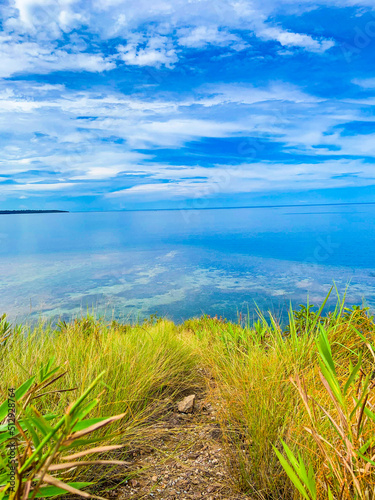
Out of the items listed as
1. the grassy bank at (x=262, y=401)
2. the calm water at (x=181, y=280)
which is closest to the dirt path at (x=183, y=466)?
the grassy bank at (x=262, y=401)

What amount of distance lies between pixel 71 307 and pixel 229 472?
13.4m

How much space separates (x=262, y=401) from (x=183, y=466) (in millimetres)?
613

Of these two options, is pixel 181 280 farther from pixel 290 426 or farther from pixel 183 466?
pixel 290 426

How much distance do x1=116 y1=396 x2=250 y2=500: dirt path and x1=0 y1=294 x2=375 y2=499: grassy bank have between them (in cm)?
9

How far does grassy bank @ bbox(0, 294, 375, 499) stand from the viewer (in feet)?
3.76

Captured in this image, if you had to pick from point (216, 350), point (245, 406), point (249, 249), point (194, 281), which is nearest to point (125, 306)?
point (194, 281)

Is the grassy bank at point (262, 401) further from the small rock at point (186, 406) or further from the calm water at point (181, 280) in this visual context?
the calm water at point (181, 280)

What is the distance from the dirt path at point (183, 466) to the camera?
171 cm

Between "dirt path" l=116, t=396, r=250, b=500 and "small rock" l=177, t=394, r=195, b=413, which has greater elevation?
"dirt path" l=116, t=396, r=250, b=500

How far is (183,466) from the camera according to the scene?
6.23 feet

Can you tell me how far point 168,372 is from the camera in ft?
9.93

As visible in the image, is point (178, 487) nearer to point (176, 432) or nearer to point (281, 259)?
point (176, 432)

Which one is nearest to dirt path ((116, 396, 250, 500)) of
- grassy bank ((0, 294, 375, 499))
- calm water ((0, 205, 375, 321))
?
grassy bank ((0, 294, 375, 499))

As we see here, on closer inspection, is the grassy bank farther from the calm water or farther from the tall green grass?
the calm water
